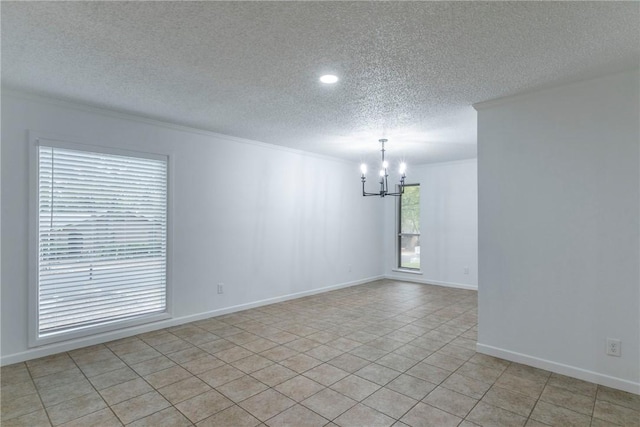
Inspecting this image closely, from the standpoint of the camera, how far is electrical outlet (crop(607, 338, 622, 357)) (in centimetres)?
271

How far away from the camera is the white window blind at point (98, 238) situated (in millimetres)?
3402

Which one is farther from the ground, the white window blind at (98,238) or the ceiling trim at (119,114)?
the ceiling trim at (119,114)

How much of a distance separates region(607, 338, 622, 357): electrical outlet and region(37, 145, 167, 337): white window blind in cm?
452

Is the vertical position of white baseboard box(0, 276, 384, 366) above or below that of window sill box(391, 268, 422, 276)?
below

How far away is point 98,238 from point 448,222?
19.5ft

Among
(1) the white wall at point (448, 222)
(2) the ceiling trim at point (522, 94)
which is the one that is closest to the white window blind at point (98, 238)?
(2) the ceiling trim at point (522, 94)

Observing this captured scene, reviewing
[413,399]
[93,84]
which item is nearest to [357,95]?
[93,84]

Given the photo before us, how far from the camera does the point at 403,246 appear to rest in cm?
773

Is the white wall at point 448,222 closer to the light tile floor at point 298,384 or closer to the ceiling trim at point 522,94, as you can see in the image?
the light tile floor at point 298,384

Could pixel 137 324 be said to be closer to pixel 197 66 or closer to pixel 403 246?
pixel 197 66

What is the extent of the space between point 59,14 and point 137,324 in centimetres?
325

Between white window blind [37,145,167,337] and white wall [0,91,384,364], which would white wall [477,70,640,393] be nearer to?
white wall [0,91,384,364]

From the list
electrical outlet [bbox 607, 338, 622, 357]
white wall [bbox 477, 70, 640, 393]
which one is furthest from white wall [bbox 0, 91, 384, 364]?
electrical outlet [bbox 607, 338, 622, 357]

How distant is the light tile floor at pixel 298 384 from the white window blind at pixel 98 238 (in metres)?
0.43
